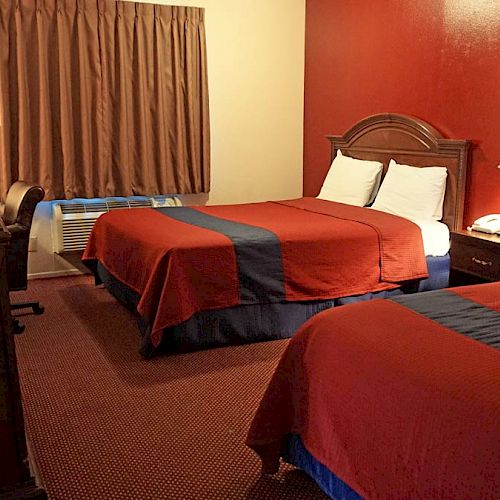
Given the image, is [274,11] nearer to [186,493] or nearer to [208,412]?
[208,412]

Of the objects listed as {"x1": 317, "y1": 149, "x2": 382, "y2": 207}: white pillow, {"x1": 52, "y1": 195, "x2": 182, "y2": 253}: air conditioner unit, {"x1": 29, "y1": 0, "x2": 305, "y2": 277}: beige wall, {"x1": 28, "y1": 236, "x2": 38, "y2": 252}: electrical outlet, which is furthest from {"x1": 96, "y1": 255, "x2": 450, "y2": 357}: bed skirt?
{"x1": 29, "y1": 0, "x2": 305, "y2": 277}: beige wall

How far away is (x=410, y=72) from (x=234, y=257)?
7.23 feet

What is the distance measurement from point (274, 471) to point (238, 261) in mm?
1441

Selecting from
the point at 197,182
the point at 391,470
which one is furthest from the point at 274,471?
the point at 197,182

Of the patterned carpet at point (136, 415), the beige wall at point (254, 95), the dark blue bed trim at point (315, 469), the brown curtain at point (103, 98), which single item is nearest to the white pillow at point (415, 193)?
the patterned carpet at point (136, 415)

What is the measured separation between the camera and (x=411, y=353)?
1.69 metres

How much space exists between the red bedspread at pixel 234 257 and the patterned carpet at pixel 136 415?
1.02ft

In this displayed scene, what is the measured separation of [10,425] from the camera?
1.73 meters

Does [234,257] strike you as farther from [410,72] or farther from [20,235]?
[410,72]

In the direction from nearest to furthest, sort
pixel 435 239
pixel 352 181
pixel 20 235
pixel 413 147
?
pixel 20 235, pixel 435 239, pixel 413 147, pixel 352 181

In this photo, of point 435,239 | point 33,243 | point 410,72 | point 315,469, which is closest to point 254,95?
point 410,72

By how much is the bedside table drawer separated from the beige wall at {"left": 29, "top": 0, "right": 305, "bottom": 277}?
2.51m

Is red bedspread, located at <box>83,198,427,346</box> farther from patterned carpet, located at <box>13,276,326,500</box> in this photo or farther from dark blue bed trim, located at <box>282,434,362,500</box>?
dark blue bed trim, located at <box>282,434,362,500</box>

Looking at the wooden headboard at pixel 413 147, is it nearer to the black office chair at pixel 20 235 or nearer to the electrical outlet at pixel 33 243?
the black office chair at pixel 20 235
